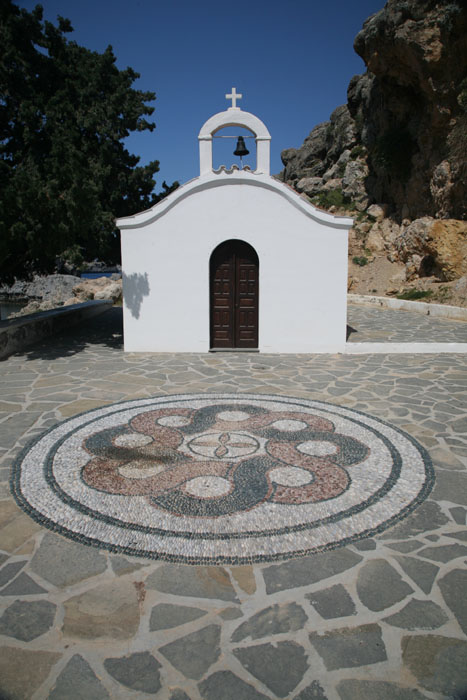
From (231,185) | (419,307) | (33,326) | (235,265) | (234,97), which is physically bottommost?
(33,326)

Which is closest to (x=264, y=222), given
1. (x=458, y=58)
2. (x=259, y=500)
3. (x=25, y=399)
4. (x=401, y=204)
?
(x=25, y=399)

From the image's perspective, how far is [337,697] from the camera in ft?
6.65

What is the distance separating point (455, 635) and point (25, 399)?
603 centimetres

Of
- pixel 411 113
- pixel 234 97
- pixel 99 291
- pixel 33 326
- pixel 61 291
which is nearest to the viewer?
pixel 234 97

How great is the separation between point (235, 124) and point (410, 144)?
20686 mm

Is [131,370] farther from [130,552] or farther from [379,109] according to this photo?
[379,109]

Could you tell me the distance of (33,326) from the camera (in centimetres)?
1146

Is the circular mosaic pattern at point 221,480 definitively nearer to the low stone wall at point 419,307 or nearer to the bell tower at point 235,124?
the bell tower at point 235,124

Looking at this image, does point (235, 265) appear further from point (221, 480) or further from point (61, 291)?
point (61, 291)

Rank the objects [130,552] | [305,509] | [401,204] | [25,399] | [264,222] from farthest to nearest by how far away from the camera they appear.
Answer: [401,204]
[264,222]
[25,399]
[305,509]
[130,552]

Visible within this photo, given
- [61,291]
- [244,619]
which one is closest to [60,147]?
[244,619]

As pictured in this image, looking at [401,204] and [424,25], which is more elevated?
[424,25]

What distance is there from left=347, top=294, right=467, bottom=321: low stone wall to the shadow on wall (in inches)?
460

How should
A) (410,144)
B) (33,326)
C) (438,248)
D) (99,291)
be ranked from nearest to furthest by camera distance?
(33,326) < (438,248) < (99,291) < (410,144)
